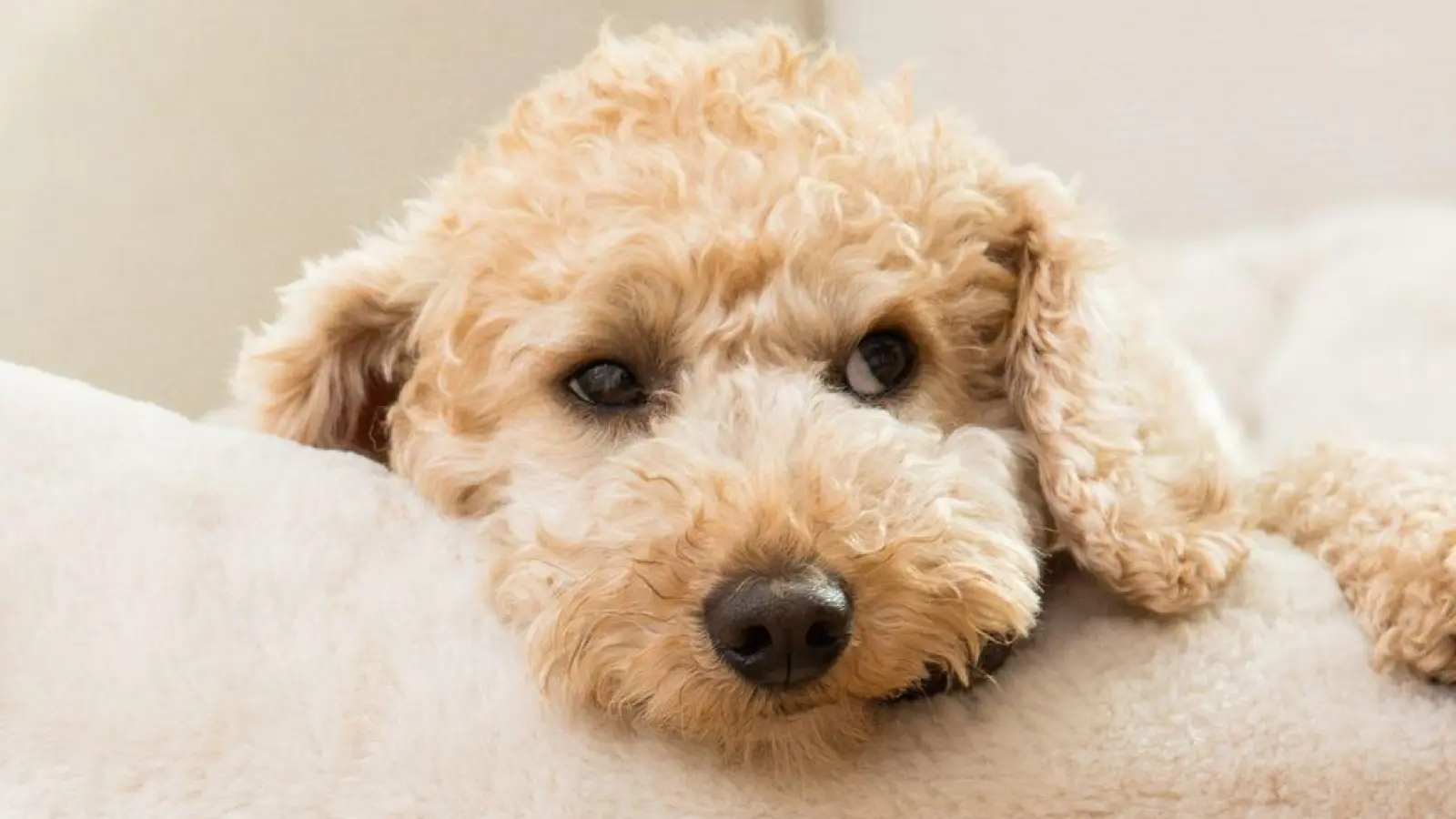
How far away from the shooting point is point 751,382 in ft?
4.07

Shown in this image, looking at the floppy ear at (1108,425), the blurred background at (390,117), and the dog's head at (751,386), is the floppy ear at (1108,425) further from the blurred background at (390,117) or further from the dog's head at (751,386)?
the blurred background at (390,117)

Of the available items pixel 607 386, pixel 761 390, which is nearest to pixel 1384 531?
pixel 761 390

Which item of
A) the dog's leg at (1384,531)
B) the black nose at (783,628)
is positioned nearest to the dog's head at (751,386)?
the black nose at (783,628)

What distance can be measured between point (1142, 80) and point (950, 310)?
50.7 inches

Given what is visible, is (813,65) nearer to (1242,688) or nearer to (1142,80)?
(1242,688)

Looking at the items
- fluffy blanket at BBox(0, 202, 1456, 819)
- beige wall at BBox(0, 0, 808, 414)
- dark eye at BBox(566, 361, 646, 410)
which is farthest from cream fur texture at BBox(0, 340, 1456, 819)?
beige wall at BBox(0, 0, 808, 414)

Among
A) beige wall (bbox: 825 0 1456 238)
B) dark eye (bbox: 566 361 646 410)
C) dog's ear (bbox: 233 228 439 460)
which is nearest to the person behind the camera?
dark eye (bbox: 566 361 646 410)

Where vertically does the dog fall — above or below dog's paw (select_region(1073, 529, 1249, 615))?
above

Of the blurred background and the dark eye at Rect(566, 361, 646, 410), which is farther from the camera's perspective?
the blurred background

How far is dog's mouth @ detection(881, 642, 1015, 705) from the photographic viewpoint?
1.00 m

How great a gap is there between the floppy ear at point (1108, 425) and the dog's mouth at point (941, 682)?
141 millimetres

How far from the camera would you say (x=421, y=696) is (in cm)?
101

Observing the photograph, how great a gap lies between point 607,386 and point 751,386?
0.15m

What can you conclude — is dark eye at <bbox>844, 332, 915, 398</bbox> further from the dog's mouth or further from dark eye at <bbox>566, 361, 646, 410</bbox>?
the dog's mouth
